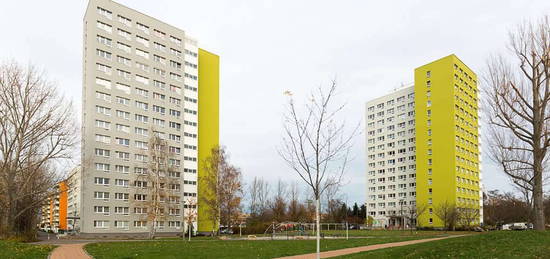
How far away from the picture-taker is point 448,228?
240 ft

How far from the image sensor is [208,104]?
3226 inches

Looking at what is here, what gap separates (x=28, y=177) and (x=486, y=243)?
1322 inches

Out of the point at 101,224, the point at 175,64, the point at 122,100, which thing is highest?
the point at 175,64

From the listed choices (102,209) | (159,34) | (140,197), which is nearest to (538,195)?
(102,209)

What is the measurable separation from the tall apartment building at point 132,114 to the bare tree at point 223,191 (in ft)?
13.3

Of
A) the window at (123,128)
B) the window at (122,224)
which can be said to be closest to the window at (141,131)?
the window at (123,128)

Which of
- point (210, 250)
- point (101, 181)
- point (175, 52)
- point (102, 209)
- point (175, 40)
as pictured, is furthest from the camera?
point (175, 40)

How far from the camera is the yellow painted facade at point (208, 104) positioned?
8019 cm

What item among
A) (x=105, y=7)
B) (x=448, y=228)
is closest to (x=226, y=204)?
(x=105, y=7)

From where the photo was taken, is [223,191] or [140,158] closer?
[223,191]

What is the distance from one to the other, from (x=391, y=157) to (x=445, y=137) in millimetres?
19678

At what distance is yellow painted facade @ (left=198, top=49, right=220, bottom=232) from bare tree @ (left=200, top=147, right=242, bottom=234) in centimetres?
1815

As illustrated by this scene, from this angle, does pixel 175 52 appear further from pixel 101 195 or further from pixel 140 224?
pixel 140 224

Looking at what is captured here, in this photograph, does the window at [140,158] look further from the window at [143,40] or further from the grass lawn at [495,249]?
the grass lawn at [495,249]
